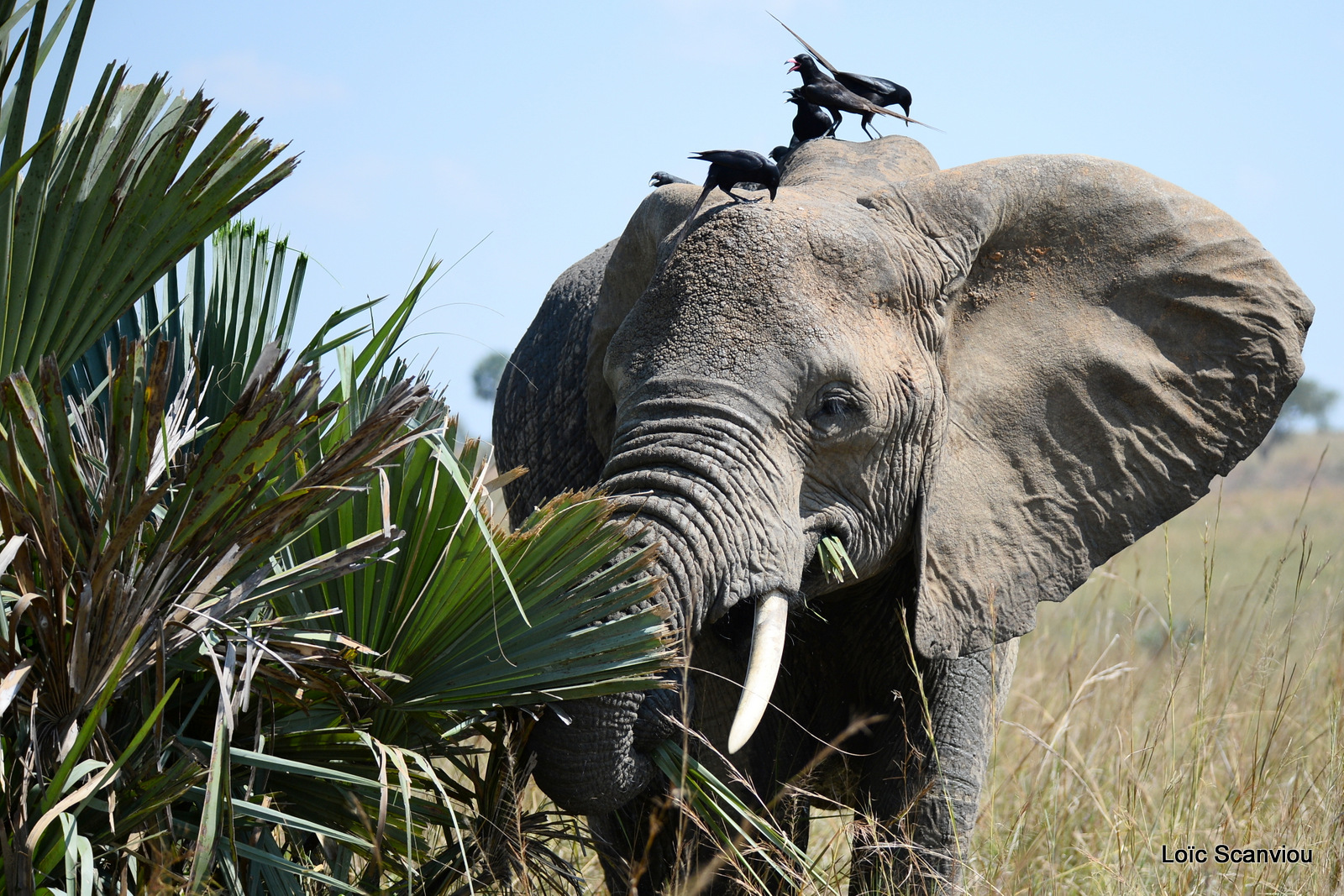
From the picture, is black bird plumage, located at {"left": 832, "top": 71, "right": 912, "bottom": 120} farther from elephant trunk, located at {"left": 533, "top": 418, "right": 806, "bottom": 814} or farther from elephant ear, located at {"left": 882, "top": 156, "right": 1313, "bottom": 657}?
elephant trunk, located at {"left": 533, "top": 418, "right": 806, "bottom": 814}

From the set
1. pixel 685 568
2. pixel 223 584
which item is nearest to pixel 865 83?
pixel 685 568

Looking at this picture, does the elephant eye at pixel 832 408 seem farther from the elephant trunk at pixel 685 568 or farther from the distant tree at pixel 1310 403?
the distant tree at pixel 1310 403

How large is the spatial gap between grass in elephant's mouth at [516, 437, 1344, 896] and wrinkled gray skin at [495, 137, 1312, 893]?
261 millimetres

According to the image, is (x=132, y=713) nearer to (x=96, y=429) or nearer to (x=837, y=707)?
(x=96, y=429)

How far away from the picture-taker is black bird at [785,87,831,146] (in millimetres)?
4348

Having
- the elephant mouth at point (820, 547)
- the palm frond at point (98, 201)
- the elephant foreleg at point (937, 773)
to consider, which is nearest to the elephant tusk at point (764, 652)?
the elephant mouth at point (820, 547)

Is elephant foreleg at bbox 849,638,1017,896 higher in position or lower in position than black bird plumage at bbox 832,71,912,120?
lower

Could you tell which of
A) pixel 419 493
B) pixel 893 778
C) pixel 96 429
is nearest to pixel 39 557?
pixel 96 429

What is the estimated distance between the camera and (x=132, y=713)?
2.57 m

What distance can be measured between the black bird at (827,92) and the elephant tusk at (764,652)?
1.74 meters

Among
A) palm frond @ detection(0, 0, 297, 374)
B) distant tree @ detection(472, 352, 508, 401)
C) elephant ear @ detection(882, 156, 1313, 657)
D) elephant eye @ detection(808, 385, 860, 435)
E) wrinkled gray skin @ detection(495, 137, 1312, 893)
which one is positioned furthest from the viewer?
distant tree @ detection(472, 352, 508, 401)

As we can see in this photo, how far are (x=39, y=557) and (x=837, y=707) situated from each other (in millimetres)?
2530

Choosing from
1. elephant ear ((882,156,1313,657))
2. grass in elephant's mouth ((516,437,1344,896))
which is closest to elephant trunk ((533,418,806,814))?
grass in elephant's mouth ((516,437,1344,896))

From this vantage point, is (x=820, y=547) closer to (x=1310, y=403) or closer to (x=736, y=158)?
(x=736, y=158)
